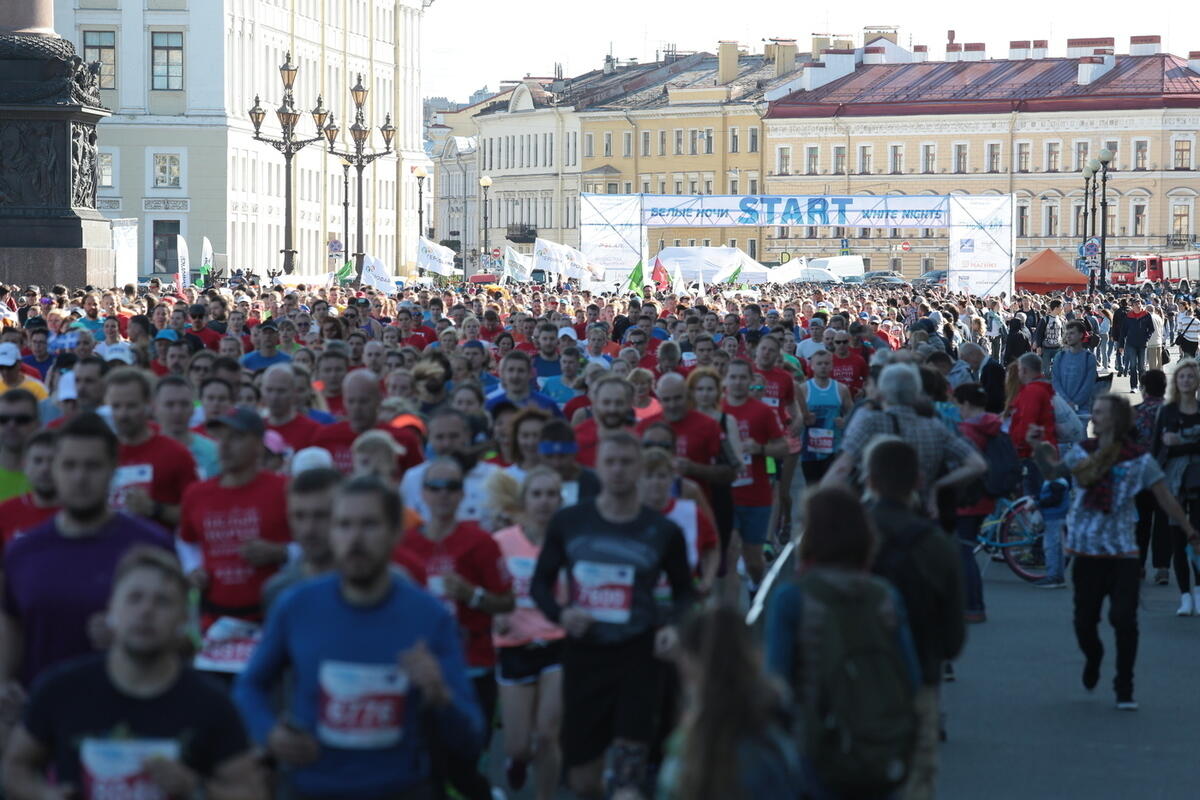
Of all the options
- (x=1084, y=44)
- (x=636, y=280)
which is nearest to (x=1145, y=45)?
(x=1084, y=44)

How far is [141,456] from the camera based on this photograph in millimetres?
8023

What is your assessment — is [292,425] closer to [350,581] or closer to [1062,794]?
[1062,794]

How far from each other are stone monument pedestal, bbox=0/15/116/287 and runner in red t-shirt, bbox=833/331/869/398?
14.2 meters

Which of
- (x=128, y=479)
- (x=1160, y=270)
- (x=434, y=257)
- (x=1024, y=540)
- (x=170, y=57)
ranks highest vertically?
(x=170, y=57)

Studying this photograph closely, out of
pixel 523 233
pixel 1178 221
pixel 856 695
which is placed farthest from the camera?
pixel 523 233

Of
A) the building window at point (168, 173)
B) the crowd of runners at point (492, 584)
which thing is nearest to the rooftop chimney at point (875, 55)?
the building window at point (168, 173)

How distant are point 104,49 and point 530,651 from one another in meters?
70.8

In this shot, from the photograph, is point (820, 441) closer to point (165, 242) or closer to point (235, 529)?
point (235, 529)

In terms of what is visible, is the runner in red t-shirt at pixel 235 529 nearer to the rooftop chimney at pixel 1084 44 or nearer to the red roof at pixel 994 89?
the red roof at pixel 994 89

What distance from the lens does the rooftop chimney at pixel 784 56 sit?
123 meters

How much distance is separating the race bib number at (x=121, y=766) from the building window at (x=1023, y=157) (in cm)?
10882

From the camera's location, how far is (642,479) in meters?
8.23

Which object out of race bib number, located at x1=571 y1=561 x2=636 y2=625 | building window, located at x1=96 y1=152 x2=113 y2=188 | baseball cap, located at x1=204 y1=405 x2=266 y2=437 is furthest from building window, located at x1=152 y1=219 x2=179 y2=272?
race bib number, located at x1=571 y1=561 x2=636 y2=625

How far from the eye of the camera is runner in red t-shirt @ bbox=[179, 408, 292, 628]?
7.01 meters
